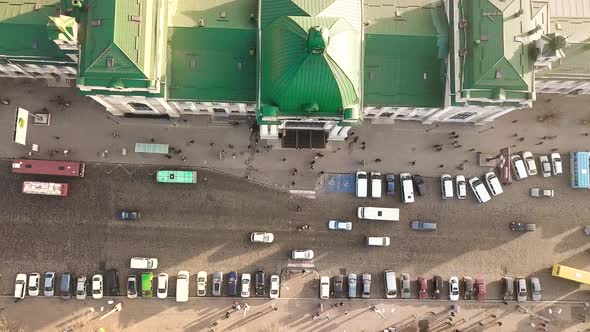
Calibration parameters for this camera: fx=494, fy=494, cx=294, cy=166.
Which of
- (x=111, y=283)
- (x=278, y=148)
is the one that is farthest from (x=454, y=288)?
(x=111, y=283)

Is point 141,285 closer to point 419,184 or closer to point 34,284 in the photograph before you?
point 34,284

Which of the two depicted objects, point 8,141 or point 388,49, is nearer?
point 388,49

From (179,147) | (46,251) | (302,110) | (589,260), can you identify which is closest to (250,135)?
(179,147)

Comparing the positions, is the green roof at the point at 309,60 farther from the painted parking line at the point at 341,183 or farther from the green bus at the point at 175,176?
the green bus at the point at 175,176

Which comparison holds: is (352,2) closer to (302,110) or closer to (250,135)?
(302,110)

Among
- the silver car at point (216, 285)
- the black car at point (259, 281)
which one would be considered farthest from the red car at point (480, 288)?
the silver car at point (216, 285)

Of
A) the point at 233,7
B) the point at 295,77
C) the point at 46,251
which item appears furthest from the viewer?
the point at 46,251
